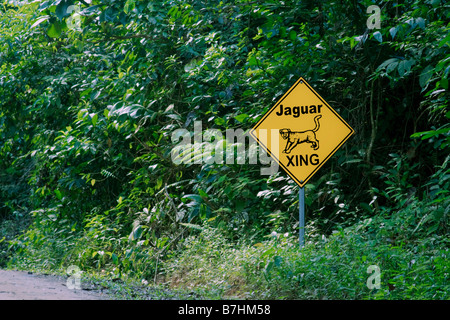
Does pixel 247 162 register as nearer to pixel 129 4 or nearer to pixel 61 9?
pixel 129 4

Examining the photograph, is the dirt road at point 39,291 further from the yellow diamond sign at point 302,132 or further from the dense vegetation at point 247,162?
the yellow diamond sign at point 302,132

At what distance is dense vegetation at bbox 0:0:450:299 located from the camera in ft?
19.1

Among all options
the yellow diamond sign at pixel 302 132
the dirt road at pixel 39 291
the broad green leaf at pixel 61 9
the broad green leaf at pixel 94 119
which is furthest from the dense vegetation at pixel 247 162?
the dirt road at pixel 39 291

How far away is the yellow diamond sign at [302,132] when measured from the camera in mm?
6395

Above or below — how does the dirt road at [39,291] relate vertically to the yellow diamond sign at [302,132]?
below

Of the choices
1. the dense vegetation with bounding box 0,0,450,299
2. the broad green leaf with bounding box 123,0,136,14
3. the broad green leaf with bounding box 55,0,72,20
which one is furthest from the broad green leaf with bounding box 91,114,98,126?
the broad green leaf with bounding box 55,0,72,20

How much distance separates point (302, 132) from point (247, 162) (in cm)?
167

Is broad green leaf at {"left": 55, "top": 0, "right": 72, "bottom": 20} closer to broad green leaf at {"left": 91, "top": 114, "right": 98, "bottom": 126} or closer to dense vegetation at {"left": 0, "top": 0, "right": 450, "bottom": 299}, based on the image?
dense vegetation at {"left": 0, "top": 0, "right": 450, "bottom": 299}

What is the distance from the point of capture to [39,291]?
216 inches

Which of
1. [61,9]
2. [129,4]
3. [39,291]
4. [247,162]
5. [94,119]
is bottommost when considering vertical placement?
[39,291]

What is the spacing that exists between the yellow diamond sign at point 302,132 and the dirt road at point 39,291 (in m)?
2.60

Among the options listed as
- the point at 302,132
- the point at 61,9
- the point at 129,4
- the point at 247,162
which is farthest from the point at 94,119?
the point at 61,9

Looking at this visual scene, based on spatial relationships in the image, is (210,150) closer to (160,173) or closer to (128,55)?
(160,173)

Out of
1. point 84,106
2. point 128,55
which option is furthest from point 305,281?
point 84,106
